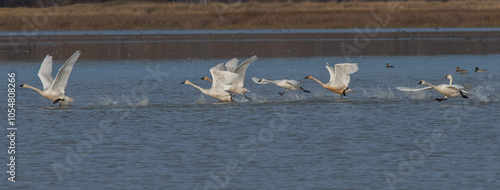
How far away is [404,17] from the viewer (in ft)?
196

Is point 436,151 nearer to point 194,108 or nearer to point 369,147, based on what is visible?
point 369,147

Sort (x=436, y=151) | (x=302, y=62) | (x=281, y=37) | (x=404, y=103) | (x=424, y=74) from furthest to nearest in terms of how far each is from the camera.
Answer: (x=281, y=37) < (x=302, y=62) < (x=424, y=74) < (x=404, y=103) < (x=436, y=151)

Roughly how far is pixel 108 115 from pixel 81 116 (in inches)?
22.4

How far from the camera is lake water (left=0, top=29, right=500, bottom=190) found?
11.6m

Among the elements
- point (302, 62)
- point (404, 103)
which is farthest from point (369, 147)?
point (302, 62)

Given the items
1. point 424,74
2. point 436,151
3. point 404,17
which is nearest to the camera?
point 436,151

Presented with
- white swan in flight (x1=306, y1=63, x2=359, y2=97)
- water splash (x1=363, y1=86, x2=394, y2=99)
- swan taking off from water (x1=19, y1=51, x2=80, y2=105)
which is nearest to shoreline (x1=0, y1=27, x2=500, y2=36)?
water splash (x1=363, y1=86, x2=394, y2=99)

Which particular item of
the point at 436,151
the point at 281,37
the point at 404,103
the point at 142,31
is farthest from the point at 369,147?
the point at 142,31

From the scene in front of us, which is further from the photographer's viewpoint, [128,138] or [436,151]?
[128,138]

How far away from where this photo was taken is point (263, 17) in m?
60.7

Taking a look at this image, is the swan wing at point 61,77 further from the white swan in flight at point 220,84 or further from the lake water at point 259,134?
the white swan in flight at point 220,84

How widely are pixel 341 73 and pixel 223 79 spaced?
298cm

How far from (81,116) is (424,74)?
1425 cm

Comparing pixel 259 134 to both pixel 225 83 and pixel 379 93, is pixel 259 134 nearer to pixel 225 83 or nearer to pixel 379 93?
pixel 225 83
